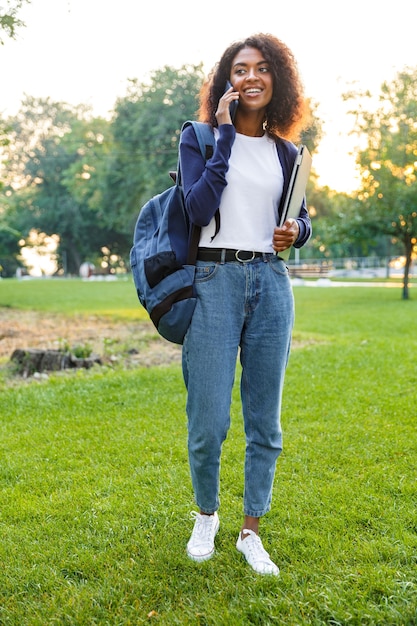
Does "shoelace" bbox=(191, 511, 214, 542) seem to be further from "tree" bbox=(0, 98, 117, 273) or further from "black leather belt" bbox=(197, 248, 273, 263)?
"tree" bbox=(0, 98, 117, 273)

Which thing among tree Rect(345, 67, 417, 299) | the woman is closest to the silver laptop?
the woman

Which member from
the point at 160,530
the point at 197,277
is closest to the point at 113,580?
the point at 160,530

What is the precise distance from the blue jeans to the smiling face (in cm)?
61

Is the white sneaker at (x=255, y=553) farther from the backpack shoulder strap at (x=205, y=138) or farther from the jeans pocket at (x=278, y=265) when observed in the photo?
the backpack shoulder strap at (x=205, y=138)

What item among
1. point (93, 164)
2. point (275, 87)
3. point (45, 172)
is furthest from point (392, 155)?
point (45, 172)

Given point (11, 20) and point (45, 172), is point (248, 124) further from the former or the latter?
point (45, 172)

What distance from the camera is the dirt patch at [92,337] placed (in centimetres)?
764

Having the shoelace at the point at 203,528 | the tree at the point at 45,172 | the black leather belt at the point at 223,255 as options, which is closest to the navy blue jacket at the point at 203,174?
the black leather belt at the point at 223,255

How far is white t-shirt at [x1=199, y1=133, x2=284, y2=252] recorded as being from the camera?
2.30m

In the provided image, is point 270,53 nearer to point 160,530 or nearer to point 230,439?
point 160,530

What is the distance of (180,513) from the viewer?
3.05m

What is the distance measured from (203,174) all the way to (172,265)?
36 centimetres

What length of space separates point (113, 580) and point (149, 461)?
131 centimetres

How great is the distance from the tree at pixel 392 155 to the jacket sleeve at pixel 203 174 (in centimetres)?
1517
